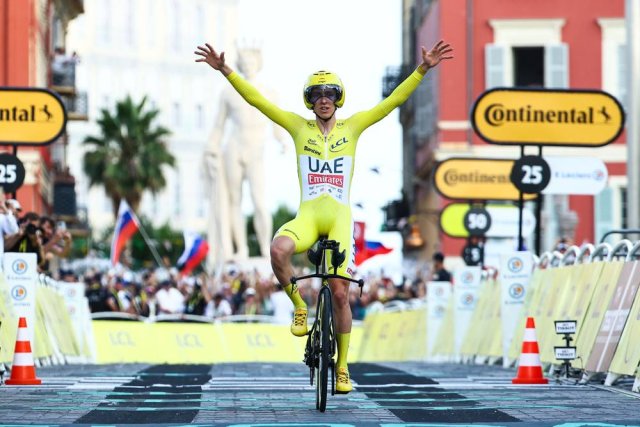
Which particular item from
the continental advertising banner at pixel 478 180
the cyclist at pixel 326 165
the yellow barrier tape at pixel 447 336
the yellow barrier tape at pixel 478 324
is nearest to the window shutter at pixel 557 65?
the continental advertising banner at pixel 478 180

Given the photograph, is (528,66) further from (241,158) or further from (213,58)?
(213,58)

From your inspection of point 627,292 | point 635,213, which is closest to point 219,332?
point 635,213

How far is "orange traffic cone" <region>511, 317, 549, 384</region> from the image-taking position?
51.5 ft

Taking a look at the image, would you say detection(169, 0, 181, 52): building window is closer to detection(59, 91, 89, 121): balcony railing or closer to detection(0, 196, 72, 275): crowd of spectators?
detection(59, 91, 89, 121): balcony railing

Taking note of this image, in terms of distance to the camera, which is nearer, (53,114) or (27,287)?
(27,287)

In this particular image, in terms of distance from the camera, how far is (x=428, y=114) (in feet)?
188

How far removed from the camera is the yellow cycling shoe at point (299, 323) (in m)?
12.1

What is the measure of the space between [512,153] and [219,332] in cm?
2180

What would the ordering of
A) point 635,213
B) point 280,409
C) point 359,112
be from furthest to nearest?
1. point 635,213
2. point 359,112
3. point 280,409

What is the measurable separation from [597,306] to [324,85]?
5242 mm

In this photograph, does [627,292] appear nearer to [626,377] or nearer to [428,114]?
[626,377]

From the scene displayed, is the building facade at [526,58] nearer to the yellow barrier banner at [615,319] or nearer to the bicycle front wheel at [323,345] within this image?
the yellow barrier banner at [615,319]

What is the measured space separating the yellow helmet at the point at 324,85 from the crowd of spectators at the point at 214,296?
65.6ft

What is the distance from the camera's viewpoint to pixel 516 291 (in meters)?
21.5
